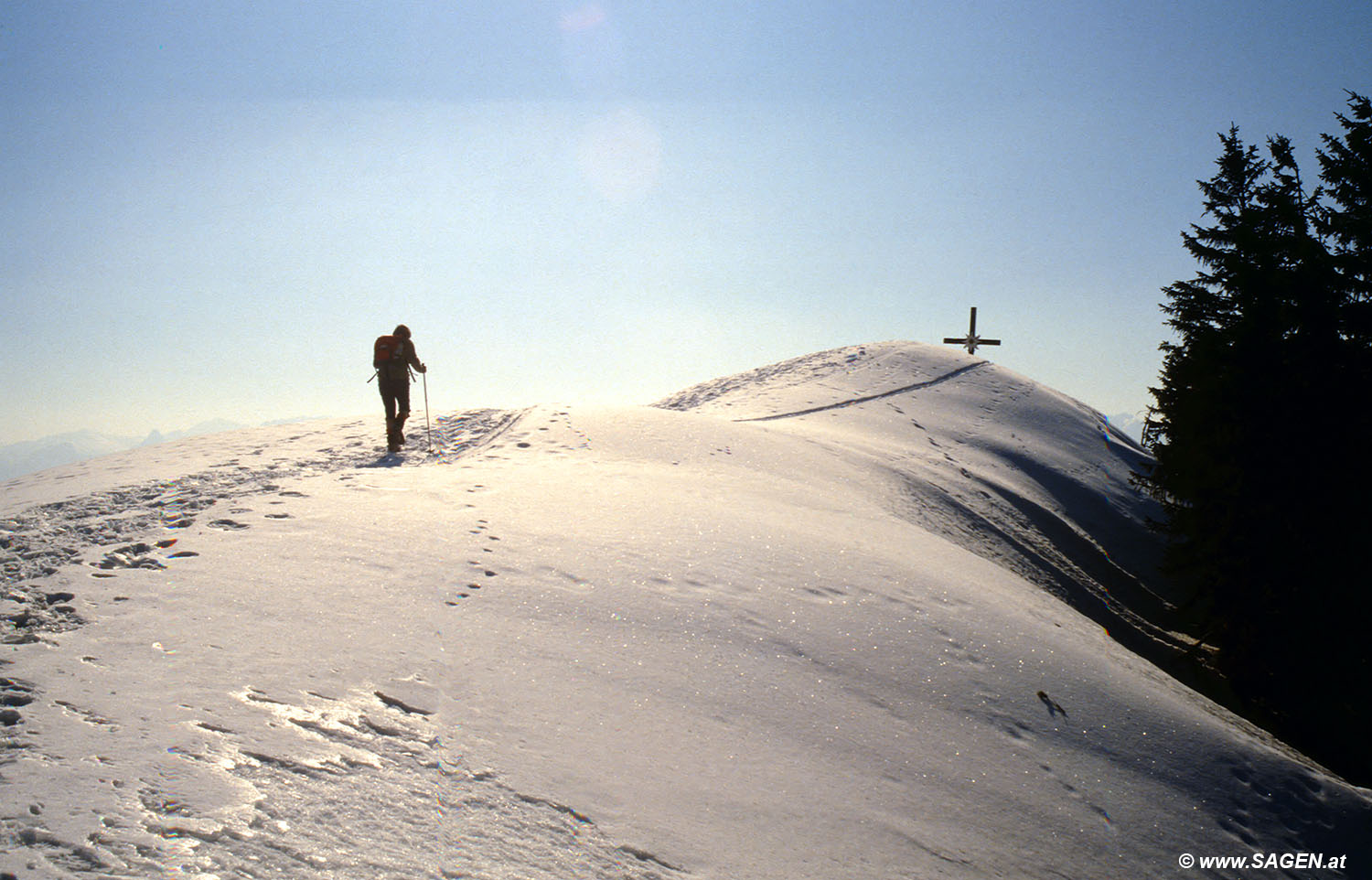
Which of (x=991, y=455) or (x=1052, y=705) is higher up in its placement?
(x=991, y=455)

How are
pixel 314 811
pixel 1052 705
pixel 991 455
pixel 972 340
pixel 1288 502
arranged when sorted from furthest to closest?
pixel 972 340 → pixel 991 455 → pixel 1288 502 → pixel 1052 705 → pixel 314 811

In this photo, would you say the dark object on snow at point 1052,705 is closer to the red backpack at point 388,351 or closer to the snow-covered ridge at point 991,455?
the snow-covered ridge at point 991,455

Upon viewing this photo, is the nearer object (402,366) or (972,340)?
(402,366)

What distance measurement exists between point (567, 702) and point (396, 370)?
10.7 meters

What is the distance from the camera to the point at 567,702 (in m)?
4.30

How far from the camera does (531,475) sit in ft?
30.9

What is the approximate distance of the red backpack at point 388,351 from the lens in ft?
43.9

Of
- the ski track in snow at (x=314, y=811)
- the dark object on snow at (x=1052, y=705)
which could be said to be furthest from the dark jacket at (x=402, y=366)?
the dark object on snow at (x=1052, y=705)

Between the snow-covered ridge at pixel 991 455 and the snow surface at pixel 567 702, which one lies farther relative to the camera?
the snow-covered ridge at pixel 991 455

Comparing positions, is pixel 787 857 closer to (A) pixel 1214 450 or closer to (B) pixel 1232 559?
(B) pixel 1232 559

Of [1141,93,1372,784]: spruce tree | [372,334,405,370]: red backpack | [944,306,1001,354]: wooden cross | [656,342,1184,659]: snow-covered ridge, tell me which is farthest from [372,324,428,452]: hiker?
[944,306,1001,354]: wooden cross

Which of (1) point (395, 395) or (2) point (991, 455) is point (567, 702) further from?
(2) point (991, 455)

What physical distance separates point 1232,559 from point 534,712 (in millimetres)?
12705

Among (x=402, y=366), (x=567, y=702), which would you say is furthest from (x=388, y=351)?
(x=567, y=702)
